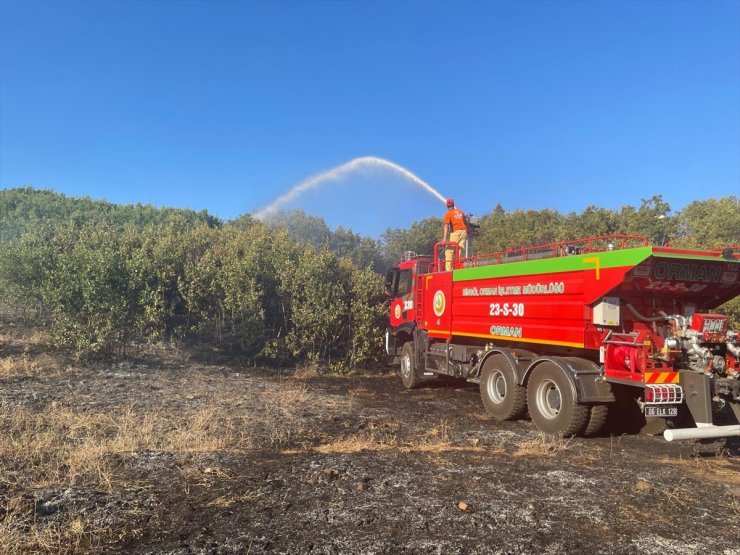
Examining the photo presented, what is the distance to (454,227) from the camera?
12680 mm

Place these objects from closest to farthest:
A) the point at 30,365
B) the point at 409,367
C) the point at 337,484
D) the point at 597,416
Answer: the point at 337,484 → the point at 597,416 → the point at 30,365 → the point at 409,367

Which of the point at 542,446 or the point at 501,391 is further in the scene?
the point at 501,391

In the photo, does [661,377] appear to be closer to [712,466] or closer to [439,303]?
[712,466]

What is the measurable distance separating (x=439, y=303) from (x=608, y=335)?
5.00 metres

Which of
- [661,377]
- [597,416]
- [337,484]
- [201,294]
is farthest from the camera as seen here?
[201,294]

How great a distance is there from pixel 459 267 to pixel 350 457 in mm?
6466

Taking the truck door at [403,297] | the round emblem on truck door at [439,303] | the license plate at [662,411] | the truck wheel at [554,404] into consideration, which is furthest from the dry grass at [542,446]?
the truck door at [403,297]

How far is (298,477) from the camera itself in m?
5.57

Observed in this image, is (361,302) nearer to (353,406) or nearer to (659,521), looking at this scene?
(353,406)

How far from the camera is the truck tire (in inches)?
378

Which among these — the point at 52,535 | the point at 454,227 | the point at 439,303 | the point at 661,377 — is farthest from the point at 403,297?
the point at 52,535

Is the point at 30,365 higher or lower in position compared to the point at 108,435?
higher

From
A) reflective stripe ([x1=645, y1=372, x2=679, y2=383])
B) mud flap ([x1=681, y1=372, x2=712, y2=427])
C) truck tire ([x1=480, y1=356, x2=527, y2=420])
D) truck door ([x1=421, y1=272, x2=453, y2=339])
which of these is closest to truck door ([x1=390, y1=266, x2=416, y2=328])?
truck door ([x1=421, y1=272, x2=453, y2=339])

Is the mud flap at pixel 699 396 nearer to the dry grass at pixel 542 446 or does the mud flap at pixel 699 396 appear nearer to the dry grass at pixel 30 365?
the dry grass at pixel 542 446
